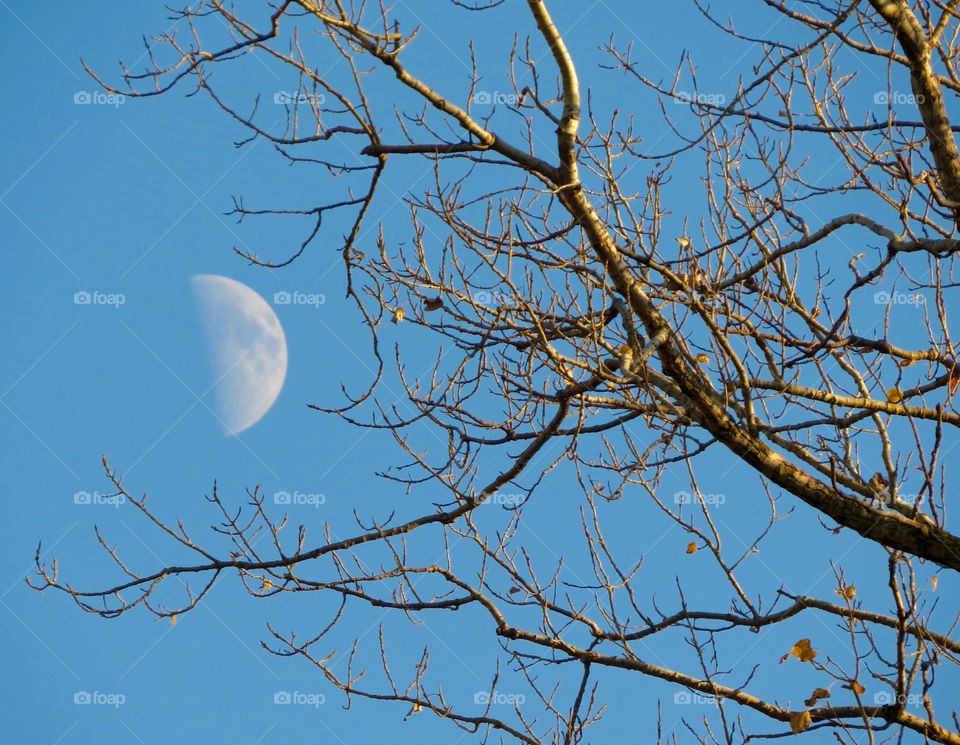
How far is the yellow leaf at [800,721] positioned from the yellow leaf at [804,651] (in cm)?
34

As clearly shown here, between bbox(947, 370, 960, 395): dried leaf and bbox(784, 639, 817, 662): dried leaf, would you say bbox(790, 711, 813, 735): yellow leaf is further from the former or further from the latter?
bbox(947, 370, 960, 395): dried leaf

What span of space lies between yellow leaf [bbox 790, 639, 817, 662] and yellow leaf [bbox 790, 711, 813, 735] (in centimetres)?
34

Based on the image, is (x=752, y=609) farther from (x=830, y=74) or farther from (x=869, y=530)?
(x=830, y=74)

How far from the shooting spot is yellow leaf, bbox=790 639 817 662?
4.57m

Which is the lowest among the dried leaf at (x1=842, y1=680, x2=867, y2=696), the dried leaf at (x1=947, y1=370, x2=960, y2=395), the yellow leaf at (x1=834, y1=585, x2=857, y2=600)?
the dried leaf at (x1=842, y1=680, x2=867, y2=696)

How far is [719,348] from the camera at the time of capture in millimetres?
4137

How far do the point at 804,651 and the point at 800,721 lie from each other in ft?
1.32

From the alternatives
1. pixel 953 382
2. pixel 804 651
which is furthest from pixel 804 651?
pixel 953 382

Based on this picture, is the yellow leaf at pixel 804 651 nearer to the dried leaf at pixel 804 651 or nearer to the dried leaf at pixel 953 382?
the dried leaf at pixel 804 651

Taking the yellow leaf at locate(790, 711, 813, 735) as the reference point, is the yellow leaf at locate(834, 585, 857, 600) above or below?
above

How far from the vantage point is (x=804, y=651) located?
4.60 meters

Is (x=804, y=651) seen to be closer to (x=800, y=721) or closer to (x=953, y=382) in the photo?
(x=800, y=721)

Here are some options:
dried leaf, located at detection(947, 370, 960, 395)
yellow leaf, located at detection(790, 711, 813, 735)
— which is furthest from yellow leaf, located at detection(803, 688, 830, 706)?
dried leaf, located at detection(947, 370, 960, 395)

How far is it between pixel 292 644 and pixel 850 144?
152 inches
